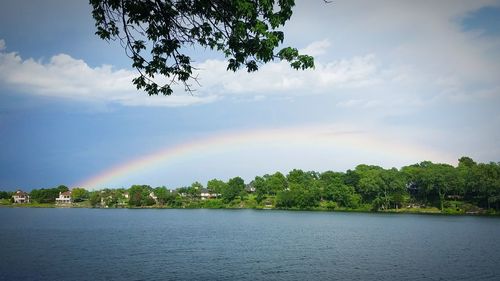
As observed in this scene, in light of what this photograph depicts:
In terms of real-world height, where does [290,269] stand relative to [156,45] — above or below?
below

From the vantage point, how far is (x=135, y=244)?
6397 cm

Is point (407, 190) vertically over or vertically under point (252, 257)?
over

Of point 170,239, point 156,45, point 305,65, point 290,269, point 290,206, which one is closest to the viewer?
point 305,65

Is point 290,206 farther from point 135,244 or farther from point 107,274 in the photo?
point 107,274

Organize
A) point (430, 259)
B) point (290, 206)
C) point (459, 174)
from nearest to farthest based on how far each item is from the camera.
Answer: point (430, 259) → point (459, 174) → point (290, 206)

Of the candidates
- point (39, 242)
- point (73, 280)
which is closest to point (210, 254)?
point (73, 280)

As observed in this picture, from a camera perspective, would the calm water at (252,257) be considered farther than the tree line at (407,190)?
No

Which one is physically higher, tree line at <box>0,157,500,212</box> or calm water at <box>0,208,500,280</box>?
tree line at <box>0,157,500,212</box>

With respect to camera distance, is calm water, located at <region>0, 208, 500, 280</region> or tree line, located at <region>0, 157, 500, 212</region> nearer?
calm water, located at <region>0, 208, 500, 280</region>

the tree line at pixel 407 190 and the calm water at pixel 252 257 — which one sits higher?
the tree line at pixel 407 190

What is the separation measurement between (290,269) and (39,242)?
4742 centimetres

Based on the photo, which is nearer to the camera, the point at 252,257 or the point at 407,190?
the point at 252,257

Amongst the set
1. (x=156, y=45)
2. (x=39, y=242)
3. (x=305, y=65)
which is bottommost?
(x=39, y=242)

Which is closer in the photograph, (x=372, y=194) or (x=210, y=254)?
(x=210, y=254)
